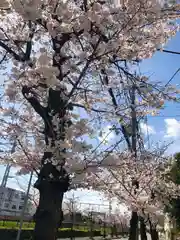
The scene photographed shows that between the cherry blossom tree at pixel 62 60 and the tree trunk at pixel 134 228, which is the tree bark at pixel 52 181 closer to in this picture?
the cherry blossom tree at pixel 62 60

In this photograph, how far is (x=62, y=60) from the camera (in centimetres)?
401

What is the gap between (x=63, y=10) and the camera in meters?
3.52

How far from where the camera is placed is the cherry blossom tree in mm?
3311

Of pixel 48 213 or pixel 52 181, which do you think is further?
pixel 52 181

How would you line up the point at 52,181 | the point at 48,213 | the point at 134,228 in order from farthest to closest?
the point at 134,228 → the point at 52,181 → the point at 48,213

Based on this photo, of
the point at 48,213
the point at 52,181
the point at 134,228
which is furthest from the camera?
the point at 134,228

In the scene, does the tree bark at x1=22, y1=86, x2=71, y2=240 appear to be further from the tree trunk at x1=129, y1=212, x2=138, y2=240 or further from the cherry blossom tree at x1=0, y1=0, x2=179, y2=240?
the tree trunk at x1=129, y1=212, x2=138, y2=240

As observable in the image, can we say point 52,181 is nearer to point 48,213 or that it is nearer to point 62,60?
point 48,213

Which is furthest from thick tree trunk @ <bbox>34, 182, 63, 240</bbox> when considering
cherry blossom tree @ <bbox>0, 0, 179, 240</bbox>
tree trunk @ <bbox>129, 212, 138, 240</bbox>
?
tree trunk @ <bbox>129, 212, 138, 240</bbox>

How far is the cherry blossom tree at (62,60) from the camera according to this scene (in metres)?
3.31

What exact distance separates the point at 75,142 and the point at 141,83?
146 cm

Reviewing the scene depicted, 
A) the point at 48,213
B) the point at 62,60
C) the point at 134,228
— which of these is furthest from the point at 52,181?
the point at 134,228

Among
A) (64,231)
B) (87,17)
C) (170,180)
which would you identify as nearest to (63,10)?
(87,17)

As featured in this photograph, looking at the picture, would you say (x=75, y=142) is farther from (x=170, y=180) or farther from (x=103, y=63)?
(x=170, y=180)
